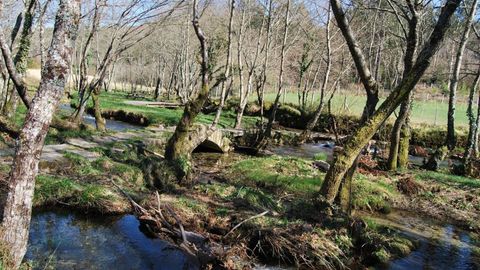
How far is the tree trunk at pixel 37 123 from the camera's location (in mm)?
4820

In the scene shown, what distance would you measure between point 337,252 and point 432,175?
8726 millimetres

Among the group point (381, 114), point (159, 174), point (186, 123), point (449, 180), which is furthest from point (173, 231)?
point (449, 180)

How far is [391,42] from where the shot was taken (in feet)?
116

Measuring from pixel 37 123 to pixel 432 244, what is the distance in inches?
321

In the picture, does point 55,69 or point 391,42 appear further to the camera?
point 391,42

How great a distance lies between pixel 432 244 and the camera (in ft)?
30.5

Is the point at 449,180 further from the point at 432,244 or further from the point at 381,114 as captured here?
the point at 381,114

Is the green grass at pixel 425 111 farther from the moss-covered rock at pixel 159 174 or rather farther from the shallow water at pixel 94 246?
the shallow water at pixel 94 246

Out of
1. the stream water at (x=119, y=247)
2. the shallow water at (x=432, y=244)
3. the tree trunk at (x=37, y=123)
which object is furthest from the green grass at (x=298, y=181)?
the tree trunk at (x=37, y=123)

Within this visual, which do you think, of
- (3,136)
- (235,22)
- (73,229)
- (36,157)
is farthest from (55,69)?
(235,22)

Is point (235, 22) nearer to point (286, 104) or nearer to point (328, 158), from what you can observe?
point (286, 104)

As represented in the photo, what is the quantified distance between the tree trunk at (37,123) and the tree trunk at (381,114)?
5.54 meters

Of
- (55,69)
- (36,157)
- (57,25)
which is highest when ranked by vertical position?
(57,25)

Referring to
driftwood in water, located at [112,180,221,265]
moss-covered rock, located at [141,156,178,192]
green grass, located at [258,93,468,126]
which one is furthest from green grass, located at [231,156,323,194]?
green grass, located at [258,93,468,126]
